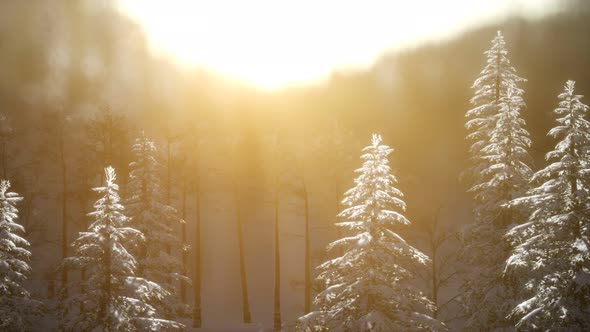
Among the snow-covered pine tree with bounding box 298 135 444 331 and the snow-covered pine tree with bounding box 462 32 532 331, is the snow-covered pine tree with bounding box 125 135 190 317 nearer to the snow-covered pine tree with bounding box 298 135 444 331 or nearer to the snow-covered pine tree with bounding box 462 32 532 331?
the snow-covered pine tree with bounding box 298 135 444 331

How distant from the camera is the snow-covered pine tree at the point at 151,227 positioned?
21453 mm

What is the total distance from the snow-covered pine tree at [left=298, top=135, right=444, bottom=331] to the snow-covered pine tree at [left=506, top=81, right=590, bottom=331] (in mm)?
3393

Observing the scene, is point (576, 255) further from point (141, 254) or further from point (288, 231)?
point (288, 231)

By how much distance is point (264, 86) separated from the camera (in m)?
69.9

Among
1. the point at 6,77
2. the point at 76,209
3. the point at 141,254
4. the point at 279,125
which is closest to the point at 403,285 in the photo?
the point at 141,254

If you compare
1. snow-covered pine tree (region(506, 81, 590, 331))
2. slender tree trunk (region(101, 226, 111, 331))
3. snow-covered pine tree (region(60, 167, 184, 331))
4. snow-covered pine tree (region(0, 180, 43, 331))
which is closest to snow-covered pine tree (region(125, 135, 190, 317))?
snow-covered pine tree (region(60, 167, 184, 331))

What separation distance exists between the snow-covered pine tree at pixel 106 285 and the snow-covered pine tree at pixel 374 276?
21.5 feet

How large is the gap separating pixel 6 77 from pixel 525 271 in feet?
237

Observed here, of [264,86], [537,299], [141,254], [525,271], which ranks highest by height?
[264,86]

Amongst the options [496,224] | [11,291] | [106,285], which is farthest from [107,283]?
[496,224]

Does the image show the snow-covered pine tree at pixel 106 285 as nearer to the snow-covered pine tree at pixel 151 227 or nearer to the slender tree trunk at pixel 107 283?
the slender tree trunk at pixel 107 283

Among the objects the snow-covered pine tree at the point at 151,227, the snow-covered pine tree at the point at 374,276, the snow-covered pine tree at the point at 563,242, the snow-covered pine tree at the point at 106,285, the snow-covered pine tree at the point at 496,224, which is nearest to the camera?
the snow-covered pine tree at the point at 563,242

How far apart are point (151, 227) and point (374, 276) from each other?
12254mm

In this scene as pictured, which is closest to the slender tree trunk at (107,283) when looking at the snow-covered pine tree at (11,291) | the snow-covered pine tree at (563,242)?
the snow-covered pine tree at (11,291)
